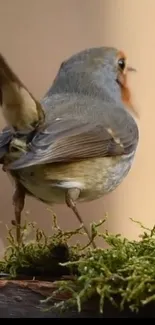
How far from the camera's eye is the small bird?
4.38 feet

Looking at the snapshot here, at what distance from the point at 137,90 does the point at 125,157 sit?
81cm

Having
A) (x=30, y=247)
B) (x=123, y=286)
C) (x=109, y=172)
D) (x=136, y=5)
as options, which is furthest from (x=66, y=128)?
(x=136, y=5)

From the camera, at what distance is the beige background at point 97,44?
235cm

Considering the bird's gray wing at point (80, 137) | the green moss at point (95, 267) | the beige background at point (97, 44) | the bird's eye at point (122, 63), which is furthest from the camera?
the beige background at point (97, 44)

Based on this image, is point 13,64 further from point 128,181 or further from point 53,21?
point 128,181

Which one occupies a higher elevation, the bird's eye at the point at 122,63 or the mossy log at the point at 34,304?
the bird's eye at the point at 122,63

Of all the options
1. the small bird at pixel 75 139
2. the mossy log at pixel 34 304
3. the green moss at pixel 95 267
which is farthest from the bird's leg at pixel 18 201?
the mossy log at pixel 34 304

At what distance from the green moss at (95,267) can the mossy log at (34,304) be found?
12 mm

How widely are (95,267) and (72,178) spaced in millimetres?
394

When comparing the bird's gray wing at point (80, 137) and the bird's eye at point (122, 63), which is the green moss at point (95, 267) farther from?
the bird's eye at point (122, 63)

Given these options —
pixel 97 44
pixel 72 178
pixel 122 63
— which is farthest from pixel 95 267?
pixel 97 44

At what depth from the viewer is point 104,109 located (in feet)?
5.26

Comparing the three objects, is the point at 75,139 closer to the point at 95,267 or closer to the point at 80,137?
the point at 80,137

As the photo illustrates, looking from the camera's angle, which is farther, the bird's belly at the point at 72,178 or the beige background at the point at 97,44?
the beige background at the point at 97,44
